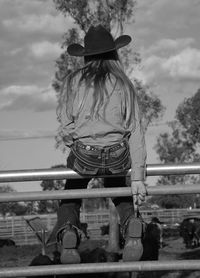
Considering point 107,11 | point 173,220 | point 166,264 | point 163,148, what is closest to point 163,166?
point 166,264

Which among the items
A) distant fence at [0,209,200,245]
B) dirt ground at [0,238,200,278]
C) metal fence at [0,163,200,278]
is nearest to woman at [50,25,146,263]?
metal fence at [0,163,200,278]

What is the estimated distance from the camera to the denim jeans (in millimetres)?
3424

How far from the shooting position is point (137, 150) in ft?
11.0

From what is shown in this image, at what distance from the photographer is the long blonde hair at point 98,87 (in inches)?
138

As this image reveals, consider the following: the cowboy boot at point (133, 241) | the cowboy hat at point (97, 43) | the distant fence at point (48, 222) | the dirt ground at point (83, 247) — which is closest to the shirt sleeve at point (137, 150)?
the cowboy boot at point (133, 241)

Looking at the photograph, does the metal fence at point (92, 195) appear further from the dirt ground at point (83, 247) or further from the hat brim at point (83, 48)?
the dirt ground at point (83, 247)

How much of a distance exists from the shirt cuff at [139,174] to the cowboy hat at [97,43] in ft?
2.53

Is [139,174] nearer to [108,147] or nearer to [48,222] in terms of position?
[108,147]

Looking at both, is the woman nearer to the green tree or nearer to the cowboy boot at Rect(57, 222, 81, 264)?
the cowboy boot at Rect(57, 222, 81, 264)

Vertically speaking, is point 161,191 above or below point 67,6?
below

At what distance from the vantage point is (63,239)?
339cm

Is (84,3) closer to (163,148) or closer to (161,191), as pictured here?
(161,191)

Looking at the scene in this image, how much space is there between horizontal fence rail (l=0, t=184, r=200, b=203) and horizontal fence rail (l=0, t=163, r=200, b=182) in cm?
11

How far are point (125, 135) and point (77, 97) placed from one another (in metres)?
0.37
